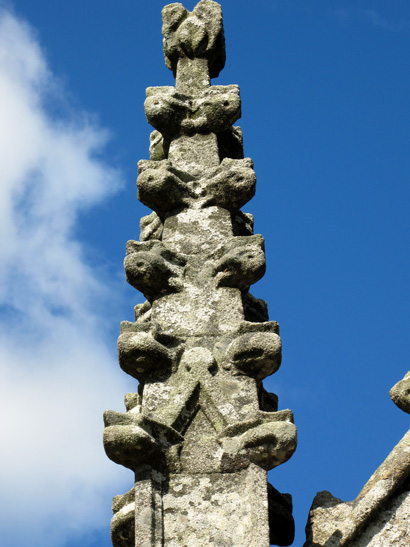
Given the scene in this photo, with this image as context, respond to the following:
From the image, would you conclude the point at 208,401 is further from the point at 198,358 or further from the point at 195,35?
the point at 195,35

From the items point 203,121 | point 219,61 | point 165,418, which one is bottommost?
point 165,418

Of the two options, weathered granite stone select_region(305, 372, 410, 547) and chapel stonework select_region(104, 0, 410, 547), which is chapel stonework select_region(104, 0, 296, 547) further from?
weathered granite stone select_region(305, 372, 410, 547)

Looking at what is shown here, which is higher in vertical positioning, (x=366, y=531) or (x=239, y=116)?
(x=239, y=116)

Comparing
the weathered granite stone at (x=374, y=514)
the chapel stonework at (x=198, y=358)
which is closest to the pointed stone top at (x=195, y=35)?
the chapel stonework at (x=198, y=358)

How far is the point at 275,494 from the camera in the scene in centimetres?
773

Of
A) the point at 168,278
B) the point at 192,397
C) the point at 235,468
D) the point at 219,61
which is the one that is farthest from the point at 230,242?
the point at 219,61

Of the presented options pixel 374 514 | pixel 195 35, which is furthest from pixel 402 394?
pixel 195 35

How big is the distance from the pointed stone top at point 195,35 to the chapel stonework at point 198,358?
0.83m

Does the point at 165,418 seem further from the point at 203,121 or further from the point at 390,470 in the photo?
the point at 203,121

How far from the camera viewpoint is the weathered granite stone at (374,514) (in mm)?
7125

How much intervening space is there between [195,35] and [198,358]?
14.5ft

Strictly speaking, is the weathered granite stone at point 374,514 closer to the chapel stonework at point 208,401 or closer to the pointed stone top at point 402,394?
the chapel stonework at point 208,401

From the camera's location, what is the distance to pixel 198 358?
25.8 ft

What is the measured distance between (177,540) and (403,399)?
6.14 ft
